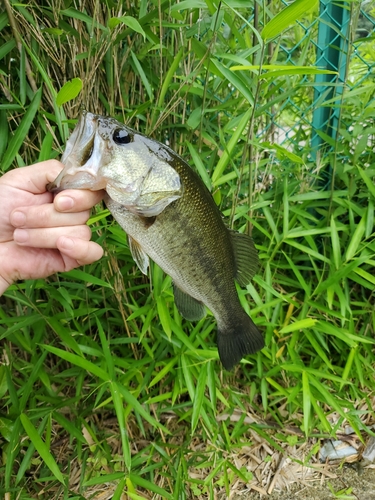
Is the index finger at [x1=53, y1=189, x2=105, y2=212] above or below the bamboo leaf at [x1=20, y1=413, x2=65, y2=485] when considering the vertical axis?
above

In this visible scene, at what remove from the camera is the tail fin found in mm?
1472

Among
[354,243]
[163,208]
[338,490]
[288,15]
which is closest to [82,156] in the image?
[163,208]

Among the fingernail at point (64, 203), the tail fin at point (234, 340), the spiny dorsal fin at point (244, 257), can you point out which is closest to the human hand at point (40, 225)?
the fingernail at point (64, 203)

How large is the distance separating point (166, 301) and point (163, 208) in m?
0.77

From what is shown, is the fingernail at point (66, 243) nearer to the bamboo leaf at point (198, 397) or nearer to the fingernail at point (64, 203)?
the fingernail at point (64, 203)

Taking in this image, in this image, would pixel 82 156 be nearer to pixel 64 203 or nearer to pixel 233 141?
pixel 64 203

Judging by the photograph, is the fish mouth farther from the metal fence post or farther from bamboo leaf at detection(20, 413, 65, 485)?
the metal fence post

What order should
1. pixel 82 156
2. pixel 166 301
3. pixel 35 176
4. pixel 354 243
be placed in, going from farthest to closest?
pixel 354 243 → pixel 166 301 → pixel 35 176 → pixel 82 156

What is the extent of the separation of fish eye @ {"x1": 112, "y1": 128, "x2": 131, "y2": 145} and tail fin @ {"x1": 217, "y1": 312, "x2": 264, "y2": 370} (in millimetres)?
759

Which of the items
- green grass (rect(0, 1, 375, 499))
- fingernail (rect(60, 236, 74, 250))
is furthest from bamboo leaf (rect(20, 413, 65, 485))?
fingernail (rect(60, 236, 74, 250))

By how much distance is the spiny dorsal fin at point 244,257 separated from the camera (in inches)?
52.8

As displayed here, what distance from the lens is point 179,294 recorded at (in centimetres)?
135

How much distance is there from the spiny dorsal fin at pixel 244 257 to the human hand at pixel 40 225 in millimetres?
454

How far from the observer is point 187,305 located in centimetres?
136
